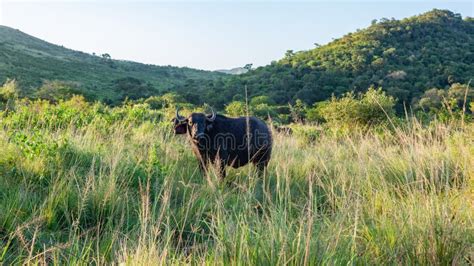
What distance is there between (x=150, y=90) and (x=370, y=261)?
176 ft

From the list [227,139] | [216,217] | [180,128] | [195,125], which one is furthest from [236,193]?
[180,128]

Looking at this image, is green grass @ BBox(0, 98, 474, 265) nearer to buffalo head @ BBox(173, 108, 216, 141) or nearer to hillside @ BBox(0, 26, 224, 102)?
buffalo head @ BBox(173, 108, 216, 141)

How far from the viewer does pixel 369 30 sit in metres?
67.7

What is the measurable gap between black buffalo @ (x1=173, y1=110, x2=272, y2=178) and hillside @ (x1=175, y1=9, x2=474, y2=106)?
1126 inches

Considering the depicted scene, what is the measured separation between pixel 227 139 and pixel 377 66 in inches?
1807

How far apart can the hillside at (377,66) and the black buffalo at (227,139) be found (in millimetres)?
28599

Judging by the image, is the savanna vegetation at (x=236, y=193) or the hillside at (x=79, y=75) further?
the hillside at (x=79, y=75)

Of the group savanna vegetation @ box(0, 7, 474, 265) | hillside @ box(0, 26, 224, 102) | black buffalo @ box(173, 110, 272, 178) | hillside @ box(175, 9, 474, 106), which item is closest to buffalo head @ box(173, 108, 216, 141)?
black buffalo @ box(173, 110, 272, 178)

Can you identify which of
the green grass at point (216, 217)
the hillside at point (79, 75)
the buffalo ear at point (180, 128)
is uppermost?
the hillside at point (79, 75)

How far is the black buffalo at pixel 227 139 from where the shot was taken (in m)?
7.16

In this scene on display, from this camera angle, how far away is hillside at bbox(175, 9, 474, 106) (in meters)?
43.0

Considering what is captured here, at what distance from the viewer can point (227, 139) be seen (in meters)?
7.52

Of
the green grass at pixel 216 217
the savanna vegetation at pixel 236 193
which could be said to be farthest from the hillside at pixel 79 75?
the green grass at pixel 216 217

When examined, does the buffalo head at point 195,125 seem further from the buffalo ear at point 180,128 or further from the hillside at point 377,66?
the hillside at point 377,66
